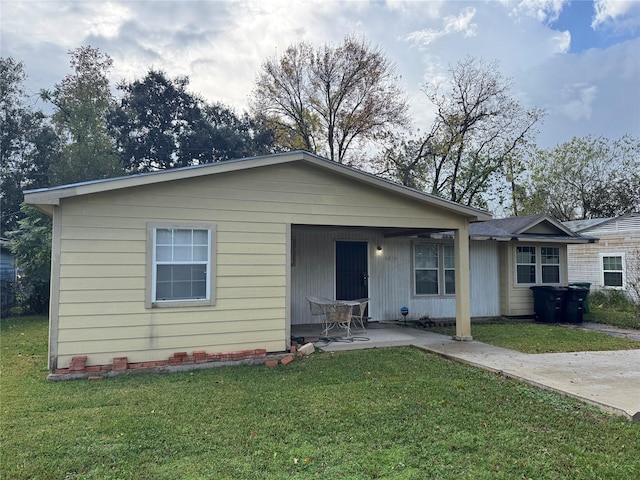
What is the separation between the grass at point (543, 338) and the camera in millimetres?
7628

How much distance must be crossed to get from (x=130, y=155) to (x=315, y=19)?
1218cm

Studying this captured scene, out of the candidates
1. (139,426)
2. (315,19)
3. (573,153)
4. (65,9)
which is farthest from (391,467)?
(573,153)

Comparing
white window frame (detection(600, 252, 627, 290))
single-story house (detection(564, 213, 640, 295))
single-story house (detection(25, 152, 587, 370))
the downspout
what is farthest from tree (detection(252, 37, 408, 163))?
the downspout

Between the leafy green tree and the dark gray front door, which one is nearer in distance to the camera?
the dark gray front door

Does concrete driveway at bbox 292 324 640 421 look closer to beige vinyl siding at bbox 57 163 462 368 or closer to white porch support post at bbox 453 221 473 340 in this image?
white porch support post at bbox 453 221 473 340

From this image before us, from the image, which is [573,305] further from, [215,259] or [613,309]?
[215,259]

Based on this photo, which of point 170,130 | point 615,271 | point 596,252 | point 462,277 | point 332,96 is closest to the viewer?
point 462,277

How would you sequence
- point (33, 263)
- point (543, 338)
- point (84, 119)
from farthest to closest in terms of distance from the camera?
point (84, 119) → point (33, 263) → point (543, 338)

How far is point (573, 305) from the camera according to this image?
1120 cm

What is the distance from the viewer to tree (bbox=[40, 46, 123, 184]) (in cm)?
1486

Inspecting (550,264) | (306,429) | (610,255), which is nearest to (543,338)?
(550,264)

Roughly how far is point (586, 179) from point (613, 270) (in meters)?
13.4

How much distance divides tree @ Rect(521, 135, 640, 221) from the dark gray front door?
813 inches

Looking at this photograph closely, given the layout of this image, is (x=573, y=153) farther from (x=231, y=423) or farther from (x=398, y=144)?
(x=231, y=423)
